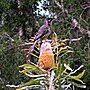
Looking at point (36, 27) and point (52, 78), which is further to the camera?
point (36, 27)

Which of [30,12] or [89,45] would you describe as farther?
[30,12]

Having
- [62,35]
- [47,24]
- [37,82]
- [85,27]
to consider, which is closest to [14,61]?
[62,35]

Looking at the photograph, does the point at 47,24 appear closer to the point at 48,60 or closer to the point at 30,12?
the point at 48,60

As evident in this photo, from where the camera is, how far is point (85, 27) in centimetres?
396

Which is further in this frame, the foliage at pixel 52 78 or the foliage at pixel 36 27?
the foliage at pixel 36 27

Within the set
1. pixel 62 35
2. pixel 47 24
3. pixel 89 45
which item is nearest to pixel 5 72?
pixel 62 35

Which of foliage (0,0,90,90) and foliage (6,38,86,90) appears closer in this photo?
foliage (6,38,86,90)

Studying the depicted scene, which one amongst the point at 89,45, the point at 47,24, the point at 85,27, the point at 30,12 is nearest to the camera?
the point at 47,24

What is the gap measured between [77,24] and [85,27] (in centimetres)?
16

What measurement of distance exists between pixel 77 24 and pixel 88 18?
0.35 meters

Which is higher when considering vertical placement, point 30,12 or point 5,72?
point 30,12

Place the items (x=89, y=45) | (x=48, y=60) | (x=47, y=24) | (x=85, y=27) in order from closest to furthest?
1. (x=48, y=60)
2. (x=47, y=24)
3. (x=89, y=45)
4. (x=85, y=27)

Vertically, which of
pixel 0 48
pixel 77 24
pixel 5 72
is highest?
pixel 77 24

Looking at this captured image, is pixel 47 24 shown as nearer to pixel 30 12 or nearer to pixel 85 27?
pixel 85 27
